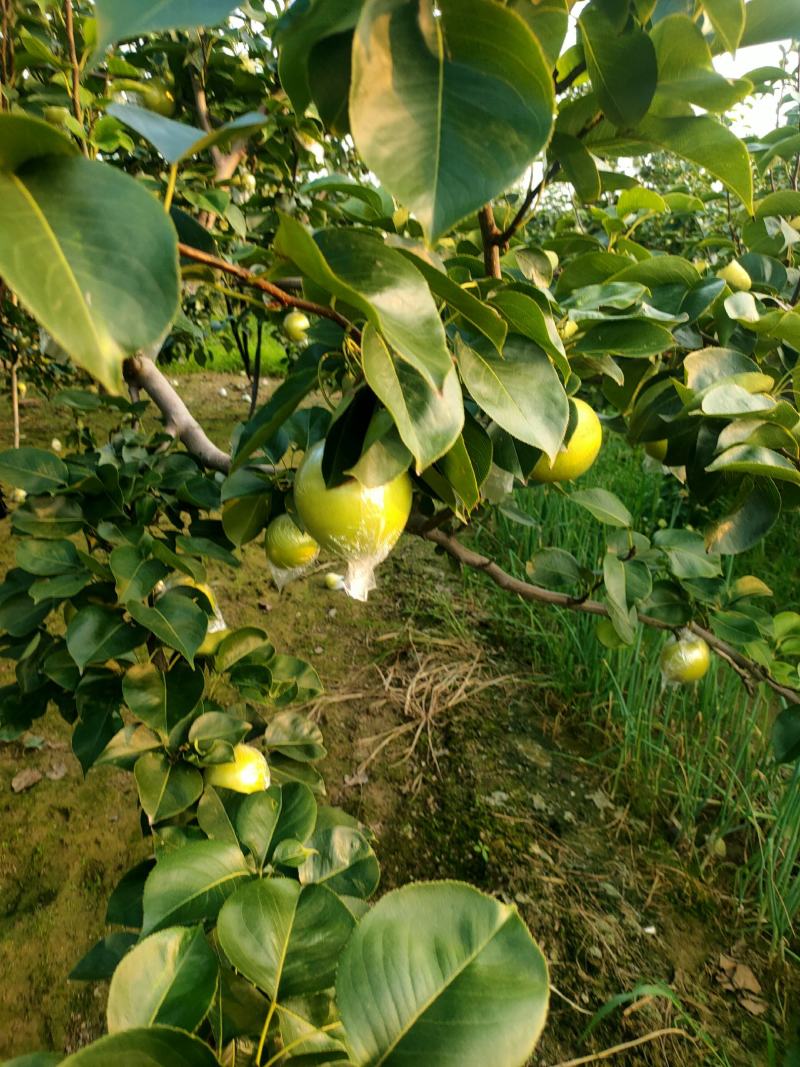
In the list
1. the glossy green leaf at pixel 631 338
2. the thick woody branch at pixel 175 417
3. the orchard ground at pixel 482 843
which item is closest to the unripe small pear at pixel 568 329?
the glossy green leaf at pixel 631 338

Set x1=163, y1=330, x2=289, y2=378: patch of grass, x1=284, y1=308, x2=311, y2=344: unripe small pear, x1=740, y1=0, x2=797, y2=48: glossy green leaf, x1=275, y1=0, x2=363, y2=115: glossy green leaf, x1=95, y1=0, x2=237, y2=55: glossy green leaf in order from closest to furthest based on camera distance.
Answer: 1. x1=95, y1=0, x2=237, y2=55: glossy green leaf
2. x1=275, y1=0, x2=363, y2=115: glossy green leaf
3. x1=740, y1=0, x2=797, y2=48: glossy green leaf
4. x1=284, y1=308, x2=311, y2=344: unripe small pear
5. x1=163, y1=330, x2=289, y2=378: patch of grass

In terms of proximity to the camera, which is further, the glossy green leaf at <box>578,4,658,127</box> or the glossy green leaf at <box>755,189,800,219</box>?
the glossy green leaf at <box>755,189,800,219</box>

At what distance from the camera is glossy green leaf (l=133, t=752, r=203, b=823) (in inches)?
27.9

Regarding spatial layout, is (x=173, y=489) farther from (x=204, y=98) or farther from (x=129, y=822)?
(x=129, y=822)

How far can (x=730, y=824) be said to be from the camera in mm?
1499

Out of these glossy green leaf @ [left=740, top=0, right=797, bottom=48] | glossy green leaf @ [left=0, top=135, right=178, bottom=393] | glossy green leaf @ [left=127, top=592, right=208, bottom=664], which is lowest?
glossy green leaf @ [left=127, top=592, right=208, bottom=664]

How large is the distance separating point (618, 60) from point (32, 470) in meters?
0.74

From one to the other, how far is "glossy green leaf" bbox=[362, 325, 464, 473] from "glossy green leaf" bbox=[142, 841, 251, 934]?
0.35 meters

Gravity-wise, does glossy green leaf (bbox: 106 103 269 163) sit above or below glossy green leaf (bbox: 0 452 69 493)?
above

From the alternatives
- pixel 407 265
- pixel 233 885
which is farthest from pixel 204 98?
pixel 233 885

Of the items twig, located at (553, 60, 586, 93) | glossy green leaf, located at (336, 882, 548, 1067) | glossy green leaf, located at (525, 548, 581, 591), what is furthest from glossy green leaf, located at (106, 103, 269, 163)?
glossy green leaf, located at (525, 548, 581, 591)

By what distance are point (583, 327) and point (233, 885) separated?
0.55 m

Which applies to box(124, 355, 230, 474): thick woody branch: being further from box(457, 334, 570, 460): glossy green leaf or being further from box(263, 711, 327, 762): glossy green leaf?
box(457, 334, 570, 460): glossy green leaf

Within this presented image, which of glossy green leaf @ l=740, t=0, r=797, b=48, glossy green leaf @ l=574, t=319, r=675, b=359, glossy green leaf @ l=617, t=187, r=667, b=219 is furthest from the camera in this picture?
glossy green leaf @ l=617, t=187, r=667, b=219
